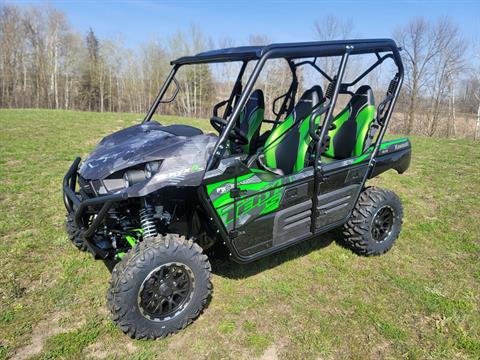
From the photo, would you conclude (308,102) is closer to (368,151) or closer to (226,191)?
(368,151)

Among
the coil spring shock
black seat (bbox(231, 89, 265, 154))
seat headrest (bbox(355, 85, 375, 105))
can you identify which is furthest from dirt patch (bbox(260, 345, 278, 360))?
seat headrest (bbox(355, 85, 375, 105))

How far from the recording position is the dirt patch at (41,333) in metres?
2.37

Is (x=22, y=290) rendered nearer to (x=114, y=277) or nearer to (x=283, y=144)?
(x=114, y=277)

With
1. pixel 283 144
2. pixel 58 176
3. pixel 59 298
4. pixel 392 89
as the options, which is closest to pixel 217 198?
pixel 283 144

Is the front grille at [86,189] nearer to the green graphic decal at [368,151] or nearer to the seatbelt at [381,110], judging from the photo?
the green graphic decal at [368,151]

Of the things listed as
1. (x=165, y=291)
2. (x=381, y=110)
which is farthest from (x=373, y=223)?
(x=165, y=291)

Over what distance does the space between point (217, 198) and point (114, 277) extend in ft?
2.77

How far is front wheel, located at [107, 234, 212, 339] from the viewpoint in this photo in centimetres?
236

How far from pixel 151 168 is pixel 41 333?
1.37 metres

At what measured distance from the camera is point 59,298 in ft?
9.55

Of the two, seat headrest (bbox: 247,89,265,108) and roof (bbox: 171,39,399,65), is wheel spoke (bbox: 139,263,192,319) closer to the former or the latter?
roof (bbox: 171,39,399,65)

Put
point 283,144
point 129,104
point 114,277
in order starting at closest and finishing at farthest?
1. point 114,277
2. point 283,144
3. point 129,104

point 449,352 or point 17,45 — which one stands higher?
point 17,45

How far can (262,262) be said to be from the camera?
3551mm
